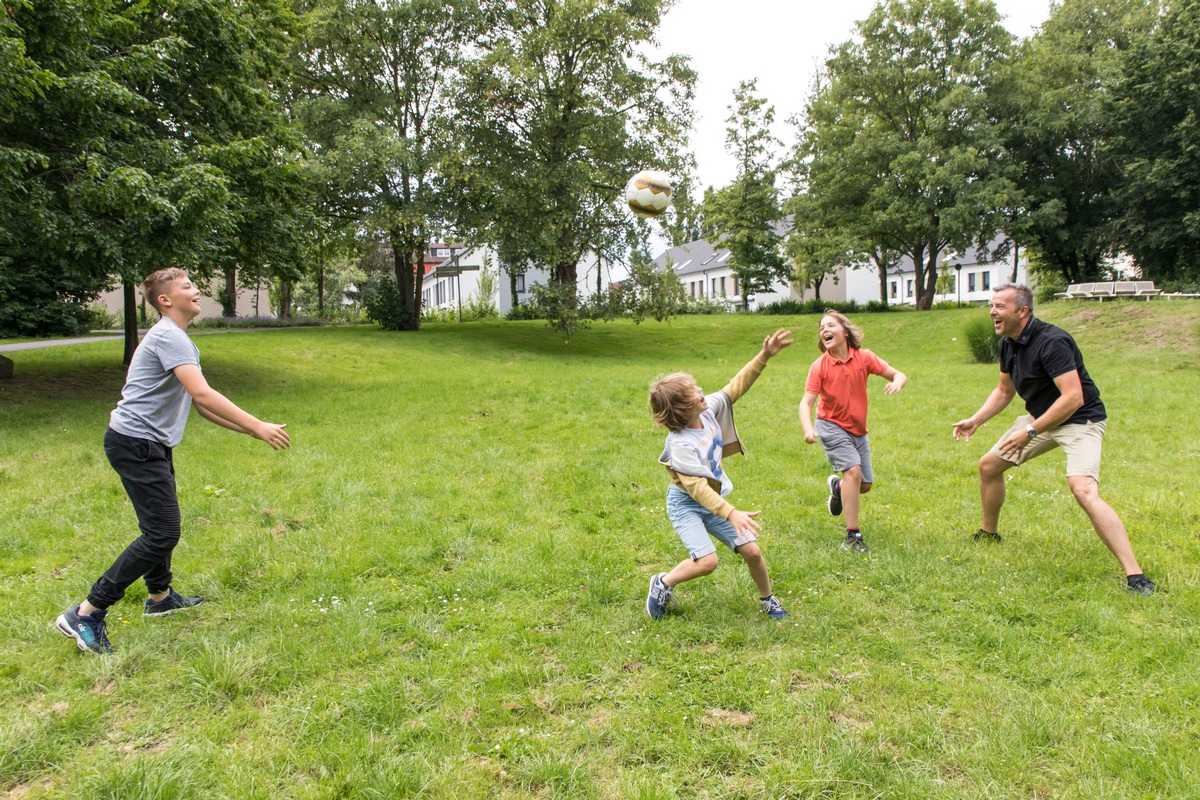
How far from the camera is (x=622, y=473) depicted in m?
8.15

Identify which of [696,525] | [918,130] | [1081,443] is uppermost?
[918,130]

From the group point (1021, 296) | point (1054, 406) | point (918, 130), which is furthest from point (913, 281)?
point (1054, 406)

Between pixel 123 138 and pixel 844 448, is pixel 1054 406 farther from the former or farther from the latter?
pixel 123 138

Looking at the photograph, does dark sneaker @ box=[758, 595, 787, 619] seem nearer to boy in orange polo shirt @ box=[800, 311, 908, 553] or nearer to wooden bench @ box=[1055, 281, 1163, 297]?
boy in orange polo shirt @ box=[800, 311, 908, 553]

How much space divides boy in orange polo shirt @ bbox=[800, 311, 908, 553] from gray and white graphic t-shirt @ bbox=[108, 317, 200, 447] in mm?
4344

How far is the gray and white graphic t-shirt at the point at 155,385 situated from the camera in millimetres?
4098

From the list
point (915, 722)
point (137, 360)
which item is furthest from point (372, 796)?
point (137, 360)

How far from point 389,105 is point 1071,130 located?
104 ft

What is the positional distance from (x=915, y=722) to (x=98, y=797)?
11.3ft

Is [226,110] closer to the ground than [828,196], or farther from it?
closer to the ground

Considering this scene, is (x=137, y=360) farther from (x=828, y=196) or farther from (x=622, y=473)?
(x=828, y=196)

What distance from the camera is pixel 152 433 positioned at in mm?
4211

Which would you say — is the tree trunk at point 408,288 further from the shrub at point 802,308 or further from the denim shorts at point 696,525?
the denim shorts at point 696,525

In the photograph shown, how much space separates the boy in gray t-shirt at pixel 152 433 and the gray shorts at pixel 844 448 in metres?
4.10
